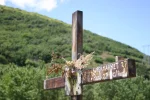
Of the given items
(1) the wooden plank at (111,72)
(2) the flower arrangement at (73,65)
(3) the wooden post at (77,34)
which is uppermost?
(3) the wooden post at (77,34)

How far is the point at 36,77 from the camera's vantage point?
26328mm

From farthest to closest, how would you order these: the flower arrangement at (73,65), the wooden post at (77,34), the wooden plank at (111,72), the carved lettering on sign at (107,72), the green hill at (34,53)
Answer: the green hill at (34,53) < the wooden post at (77,34) < the flower arrangement at (73,65) < the carved lettering on sign at (107,72) < the wooden plank at (111,72)

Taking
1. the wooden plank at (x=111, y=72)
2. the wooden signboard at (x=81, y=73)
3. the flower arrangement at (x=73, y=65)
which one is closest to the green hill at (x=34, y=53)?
the flower arrangement at (x=73, y=65)

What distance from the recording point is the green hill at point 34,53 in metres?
25.1

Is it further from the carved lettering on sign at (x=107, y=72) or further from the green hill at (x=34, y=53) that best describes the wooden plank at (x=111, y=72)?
the green hill at (x=34, y=53)

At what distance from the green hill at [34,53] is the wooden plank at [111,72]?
1872 centimetres

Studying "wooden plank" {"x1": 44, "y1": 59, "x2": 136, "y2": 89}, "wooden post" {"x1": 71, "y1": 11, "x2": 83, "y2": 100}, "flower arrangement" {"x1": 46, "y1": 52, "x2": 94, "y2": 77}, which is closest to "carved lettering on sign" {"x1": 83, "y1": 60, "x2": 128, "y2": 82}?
"wooden plank" {"x1": 44, "y1": 59, "x2": 136, "y2": 89}

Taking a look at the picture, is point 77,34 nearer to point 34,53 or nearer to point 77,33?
point 77,33

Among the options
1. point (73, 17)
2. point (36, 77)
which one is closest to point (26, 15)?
point (36, 77)

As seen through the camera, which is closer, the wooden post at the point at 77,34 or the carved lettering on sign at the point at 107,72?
the carved lettering on sign at the point at 107,72

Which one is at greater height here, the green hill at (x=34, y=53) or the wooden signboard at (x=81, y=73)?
the green hill at (x=34, y=53)

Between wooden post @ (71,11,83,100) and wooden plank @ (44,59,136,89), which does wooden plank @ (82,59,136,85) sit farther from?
wooden post @ (71,11,83,100)

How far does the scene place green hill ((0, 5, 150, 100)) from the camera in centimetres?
2512

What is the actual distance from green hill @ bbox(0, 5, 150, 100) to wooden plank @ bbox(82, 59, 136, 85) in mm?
18715
